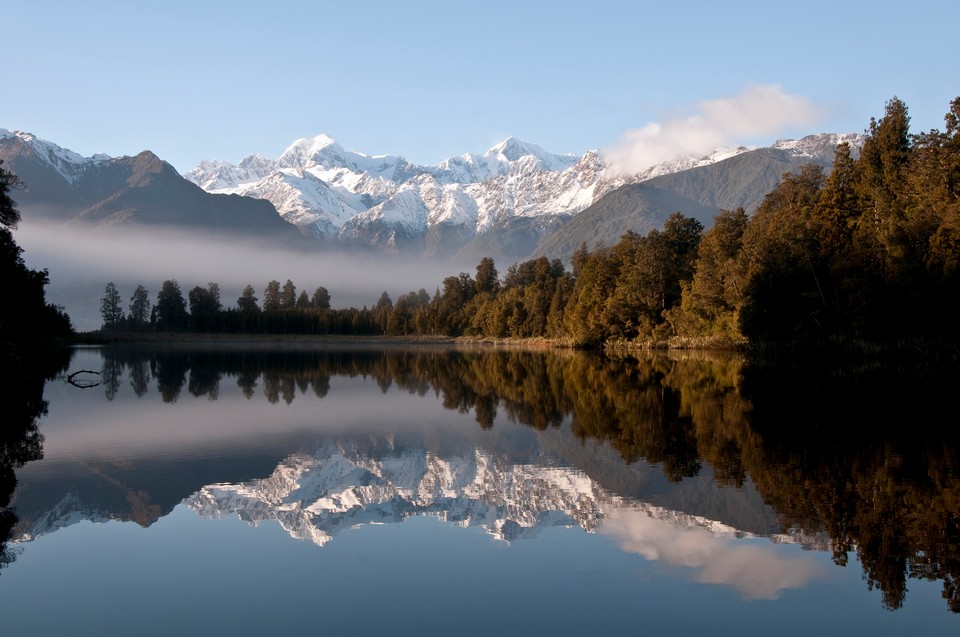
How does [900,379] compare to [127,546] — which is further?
[900,379]

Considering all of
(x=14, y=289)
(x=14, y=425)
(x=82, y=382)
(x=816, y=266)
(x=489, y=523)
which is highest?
(x=816, y=266)

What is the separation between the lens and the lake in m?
10.7

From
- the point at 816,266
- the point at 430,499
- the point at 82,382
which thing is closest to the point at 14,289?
the point at 82,382

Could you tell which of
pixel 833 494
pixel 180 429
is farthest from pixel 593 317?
pixel 833 494

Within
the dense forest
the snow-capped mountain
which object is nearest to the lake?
the snow-capped mountain

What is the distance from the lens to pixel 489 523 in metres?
15.1

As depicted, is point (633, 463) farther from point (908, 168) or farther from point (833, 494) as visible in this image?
point (908, 168)

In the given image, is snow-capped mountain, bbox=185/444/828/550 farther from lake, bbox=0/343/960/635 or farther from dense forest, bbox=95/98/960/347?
dense forest, bbox=95/98/960/347

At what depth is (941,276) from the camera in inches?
2169

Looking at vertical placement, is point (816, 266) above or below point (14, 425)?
above

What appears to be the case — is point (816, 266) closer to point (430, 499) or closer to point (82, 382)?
point (82, 382)

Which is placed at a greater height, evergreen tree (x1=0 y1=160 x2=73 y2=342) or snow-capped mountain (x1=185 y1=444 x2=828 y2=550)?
evergreen tree (x1=0 y1=160 x2=73 y2=342)

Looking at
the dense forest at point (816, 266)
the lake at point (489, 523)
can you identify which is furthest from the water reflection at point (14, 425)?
the dense forest at point (816, 266)

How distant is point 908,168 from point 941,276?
540 inches
